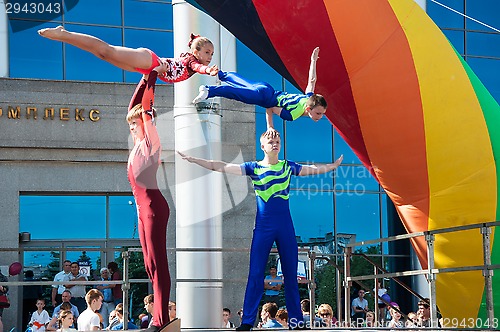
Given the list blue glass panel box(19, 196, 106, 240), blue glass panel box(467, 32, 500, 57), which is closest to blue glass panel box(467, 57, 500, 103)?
blue glass panel box(467, 32, 500, 57)

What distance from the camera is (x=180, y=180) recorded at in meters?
9.62

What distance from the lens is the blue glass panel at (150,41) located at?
16.5 meters

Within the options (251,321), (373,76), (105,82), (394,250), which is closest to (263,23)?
(373,76)

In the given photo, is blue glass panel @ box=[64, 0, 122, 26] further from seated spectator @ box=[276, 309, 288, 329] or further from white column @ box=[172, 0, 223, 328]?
seated spectator @ box=[276, 309, 288, 329]

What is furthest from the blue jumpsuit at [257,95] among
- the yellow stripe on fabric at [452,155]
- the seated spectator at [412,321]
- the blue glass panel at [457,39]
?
the blue glass panel at [457,39]

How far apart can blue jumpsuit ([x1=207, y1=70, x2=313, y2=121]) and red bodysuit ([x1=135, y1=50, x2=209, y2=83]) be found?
0.19m

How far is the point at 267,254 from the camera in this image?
23.5 feet

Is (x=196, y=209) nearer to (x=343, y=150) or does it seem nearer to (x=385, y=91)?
(x=385, y=91)

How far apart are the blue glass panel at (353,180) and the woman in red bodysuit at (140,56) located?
1148 cm

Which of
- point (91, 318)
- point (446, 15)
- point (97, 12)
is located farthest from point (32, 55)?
point (91, 318)

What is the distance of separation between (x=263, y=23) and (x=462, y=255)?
9.59ft

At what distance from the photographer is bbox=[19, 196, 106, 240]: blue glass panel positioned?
1548cm

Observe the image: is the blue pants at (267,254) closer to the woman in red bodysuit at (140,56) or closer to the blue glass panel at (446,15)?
the woman in red bodysuit at (140,56)

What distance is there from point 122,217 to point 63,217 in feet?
3.55
